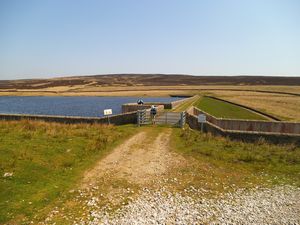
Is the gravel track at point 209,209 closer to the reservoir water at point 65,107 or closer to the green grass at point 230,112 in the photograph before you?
the green grass at point 230,112

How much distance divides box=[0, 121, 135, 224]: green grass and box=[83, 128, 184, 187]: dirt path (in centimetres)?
71

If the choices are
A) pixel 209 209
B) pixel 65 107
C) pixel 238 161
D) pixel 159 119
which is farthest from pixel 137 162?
pixel 65 107

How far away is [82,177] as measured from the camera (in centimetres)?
1236

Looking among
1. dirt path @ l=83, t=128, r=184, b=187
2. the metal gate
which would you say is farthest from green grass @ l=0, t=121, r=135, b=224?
the metal gate

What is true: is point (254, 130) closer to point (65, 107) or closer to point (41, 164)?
point (41, 164)

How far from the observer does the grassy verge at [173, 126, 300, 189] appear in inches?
504

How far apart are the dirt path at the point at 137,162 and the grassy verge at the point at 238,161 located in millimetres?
1282

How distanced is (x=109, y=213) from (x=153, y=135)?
12.7m

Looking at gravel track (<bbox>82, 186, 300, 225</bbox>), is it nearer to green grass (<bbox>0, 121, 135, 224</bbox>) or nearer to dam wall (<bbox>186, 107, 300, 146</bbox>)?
green grass (<bbox>0, 121, 135, 224</bbox>)

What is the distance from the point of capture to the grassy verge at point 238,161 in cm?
1279

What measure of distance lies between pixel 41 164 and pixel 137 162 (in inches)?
186

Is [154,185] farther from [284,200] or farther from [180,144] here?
[180,144]

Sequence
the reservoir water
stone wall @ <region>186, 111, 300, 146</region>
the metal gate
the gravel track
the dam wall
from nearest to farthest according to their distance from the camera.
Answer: the gravel track
stone wall @ <region>186, 111, 300, 146</region>
the dam wall
the metal gate
the reservoir water

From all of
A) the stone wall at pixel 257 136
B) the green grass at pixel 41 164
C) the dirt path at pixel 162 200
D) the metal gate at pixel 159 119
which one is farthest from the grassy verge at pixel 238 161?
the metal gate at pixel 159 119
